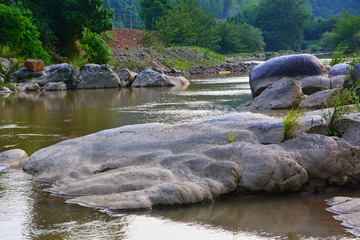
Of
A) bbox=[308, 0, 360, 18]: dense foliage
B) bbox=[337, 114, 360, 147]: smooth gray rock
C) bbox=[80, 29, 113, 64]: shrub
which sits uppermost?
bbox=[308, 0, 360, 18]: dense foliage

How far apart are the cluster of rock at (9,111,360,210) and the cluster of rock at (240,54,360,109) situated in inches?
201

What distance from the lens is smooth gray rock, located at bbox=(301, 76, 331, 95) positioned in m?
10.5

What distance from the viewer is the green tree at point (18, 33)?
19281 millimetres

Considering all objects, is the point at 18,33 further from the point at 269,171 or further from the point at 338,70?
the point at 269,171

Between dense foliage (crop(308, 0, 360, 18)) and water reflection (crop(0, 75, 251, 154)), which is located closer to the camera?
water reflection (crop(0, 75, 251, 154))

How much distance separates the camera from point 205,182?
378 centimetres

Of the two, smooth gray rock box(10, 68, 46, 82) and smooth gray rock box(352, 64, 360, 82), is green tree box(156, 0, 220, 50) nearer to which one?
smooth gray rock box(10, 68, 46, 82)

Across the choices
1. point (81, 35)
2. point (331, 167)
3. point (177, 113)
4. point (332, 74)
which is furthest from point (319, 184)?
point (81, 35)

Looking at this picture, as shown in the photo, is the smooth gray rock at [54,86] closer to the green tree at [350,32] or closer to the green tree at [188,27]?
the green tree at [188,27]

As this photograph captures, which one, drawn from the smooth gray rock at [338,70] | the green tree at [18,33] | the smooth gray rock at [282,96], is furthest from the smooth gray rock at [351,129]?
the green tree at [18,33]

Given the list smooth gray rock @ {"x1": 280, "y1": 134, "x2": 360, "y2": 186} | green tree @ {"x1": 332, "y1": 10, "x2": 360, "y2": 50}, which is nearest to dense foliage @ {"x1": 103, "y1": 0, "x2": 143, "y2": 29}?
green tree @ {"x1": 332, "y1": 10, "x2": 360, "y2": 50}

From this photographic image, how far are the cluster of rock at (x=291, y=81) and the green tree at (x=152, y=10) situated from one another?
4092cm

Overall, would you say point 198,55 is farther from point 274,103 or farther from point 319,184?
point 319,184

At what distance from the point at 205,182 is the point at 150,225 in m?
0.88
